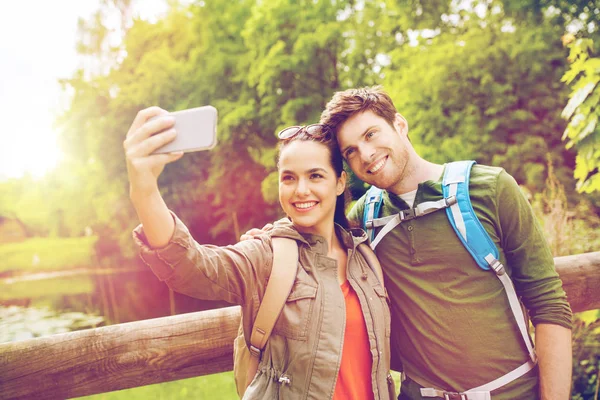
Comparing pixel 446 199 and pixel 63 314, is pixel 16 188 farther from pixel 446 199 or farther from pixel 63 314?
pixel 446 199

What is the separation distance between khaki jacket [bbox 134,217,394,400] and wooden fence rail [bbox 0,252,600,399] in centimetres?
46

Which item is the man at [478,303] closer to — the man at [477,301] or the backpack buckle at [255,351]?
the man at [477,301]

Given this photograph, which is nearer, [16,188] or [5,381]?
[5,381]

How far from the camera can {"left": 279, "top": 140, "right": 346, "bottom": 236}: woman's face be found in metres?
1.74

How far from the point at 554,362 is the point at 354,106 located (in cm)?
132

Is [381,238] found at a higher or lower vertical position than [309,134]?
lower

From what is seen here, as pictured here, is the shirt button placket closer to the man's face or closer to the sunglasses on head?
Answer: the man's face

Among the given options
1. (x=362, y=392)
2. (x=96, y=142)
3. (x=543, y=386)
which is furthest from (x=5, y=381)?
(x=96, y=142)

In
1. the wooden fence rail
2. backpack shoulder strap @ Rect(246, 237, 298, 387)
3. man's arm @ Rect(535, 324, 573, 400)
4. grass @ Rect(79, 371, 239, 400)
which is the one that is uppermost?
backpack shoulder strap @ Rect(246, 237, 298, 387)

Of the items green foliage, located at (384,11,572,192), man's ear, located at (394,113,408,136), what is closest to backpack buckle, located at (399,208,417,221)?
man's ear, located at (394,113,408,136)

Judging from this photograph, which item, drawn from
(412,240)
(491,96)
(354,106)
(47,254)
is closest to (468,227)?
(412,240)

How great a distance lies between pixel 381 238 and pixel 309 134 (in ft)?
1.85

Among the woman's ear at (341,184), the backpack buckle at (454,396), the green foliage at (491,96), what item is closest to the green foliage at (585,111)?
the woman's ear at (341,184)

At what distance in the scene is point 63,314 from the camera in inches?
637
